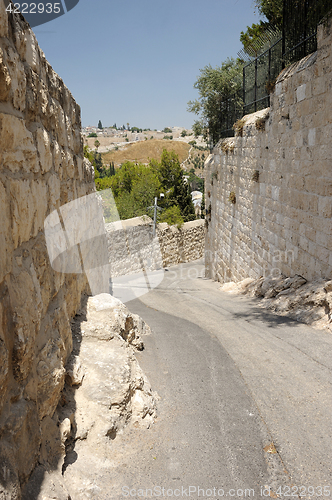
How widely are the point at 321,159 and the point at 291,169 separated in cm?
101

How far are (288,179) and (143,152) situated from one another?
268 ft

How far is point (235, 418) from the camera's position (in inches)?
106

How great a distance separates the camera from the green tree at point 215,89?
12195mm

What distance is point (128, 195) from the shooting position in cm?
2278

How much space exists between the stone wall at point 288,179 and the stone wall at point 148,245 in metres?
6.72

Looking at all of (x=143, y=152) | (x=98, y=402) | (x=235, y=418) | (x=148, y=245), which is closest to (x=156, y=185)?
(x=148, y=245)

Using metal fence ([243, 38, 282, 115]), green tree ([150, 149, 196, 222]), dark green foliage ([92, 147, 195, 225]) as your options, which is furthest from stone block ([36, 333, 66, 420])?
green tree ([150, 149, 196, 222])

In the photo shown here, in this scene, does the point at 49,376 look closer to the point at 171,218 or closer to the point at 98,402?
the point at 98,402

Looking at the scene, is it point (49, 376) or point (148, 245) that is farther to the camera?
point (148, 245)

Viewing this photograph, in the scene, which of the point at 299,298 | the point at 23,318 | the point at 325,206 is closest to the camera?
the point at 23,318

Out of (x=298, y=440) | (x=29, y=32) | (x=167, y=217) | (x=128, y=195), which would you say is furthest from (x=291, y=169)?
(x=128, y=195)

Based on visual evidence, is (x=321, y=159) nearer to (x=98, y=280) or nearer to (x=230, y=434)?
(x=98, y=280)

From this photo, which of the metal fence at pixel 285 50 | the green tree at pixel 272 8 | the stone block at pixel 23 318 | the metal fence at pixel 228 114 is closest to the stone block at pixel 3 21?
the stone block at pixel 23 318

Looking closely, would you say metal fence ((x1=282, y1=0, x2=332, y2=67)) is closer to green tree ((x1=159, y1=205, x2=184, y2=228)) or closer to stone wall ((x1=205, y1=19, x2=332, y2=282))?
stone wall ((x1=205, y1=19, x2=332, y2=282))
